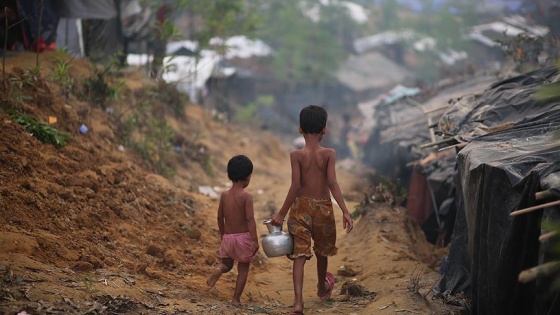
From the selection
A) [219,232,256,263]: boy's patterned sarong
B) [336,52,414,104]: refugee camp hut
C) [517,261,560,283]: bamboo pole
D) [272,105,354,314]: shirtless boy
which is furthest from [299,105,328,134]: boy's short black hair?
[336,52,414,104]: refugee camp hut

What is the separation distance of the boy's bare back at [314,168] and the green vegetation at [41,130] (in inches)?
146

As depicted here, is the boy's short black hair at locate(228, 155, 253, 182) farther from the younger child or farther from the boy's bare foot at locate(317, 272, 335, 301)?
the boy's bare foot at locate(317, 272, 335, 301)

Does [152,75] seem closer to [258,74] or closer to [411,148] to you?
[411,148]

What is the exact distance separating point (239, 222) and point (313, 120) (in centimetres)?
110

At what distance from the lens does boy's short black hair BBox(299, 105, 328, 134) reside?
17.1 ft

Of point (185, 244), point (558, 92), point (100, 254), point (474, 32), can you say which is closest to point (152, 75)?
point (185, 244)

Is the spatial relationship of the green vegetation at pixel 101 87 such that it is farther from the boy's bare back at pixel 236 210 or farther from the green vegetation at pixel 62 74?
the boy's bare back at pixel 236 210

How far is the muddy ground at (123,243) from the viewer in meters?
4.56

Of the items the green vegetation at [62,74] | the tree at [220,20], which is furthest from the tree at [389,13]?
the green vegetation at [62,74]

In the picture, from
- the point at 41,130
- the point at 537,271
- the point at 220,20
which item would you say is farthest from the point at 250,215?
the point at 220,20

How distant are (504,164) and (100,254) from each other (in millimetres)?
3582

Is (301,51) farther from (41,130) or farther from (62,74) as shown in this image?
(41,130)

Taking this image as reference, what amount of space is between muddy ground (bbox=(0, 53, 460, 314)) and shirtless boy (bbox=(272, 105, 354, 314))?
2.12 ft

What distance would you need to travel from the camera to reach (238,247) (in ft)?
17.2
